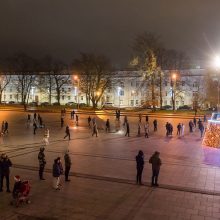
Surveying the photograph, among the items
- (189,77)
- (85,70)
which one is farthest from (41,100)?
(189,77)

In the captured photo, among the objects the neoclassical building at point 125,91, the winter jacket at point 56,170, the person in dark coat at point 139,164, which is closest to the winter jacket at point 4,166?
the winter jacket at point 56,170

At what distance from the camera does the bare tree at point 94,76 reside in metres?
73.5

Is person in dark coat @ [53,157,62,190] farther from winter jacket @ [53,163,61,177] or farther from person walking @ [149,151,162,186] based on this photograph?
person walking @ [149,151,162,186]

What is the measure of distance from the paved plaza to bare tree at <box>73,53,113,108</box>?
45.7 metres

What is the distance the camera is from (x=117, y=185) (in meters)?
16.0

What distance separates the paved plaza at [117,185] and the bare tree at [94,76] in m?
45.7

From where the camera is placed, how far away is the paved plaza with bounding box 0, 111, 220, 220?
1268 cm

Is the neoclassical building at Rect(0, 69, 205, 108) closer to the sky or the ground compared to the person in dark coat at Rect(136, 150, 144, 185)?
closer to the sky

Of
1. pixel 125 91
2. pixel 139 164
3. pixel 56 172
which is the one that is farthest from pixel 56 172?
pixel 125 91

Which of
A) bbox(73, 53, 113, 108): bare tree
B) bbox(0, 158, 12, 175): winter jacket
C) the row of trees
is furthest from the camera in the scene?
bbox(73, 53, 113, 108): bare tree

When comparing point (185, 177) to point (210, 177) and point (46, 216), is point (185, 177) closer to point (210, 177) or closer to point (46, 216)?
point (210, 177)

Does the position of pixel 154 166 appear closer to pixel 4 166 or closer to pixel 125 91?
pixel 4 166

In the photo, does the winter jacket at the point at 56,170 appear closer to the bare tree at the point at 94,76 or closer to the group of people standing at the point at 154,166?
the group of people standing at the point at 154,166

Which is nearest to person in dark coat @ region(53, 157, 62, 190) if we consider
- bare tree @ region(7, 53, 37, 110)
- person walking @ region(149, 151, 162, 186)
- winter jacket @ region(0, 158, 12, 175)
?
winter jacket @ region(0, 158, 12, 175)
